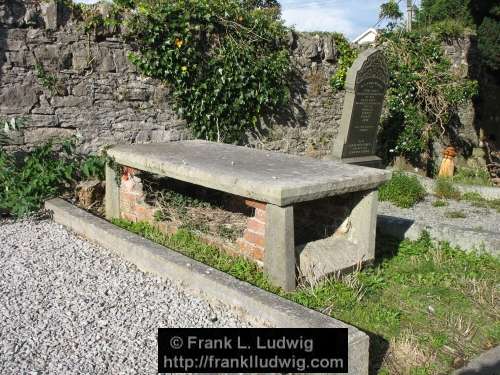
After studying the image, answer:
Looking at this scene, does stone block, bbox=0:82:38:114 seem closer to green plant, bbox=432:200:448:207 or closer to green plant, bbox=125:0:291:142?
green plant, bbox=125:0:291:142

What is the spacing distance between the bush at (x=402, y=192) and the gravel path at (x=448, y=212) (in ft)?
0.26

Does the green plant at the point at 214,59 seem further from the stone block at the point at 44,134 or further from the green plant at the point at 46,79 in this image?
the stone block at the point at 44,134

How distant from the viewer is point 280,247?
3.55 metres

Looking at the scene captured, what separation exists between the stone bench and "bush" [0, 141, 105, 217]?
2.18 feet

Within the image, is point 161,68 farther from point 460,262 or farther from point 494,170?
point 494,170

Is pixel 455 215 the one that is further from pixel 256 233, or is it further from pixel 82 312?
pixel 82 312

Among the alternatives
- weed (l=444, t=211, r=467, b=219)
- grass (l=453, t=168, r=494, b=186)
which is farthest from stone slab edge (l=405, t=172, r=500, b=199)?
weed (l=444, t=211, r=467, b=219)

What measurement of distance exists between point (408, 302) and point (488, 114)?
32.5 ft

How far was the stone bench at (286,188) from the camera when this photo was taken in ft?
11.6

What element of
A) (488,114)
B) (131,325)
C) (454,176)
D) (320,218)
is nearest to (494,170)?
(454,176)

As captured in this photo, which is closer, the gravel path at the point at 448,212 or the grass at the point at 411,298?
the grass at the point at 411,298

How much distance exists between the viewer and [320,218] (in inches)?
184

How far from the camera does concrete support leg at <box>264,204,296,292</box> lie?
3500mm

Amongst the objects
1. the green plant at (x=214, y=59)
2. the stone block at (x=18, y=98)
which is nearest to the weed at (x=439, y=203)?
the green plant at (x=214, y=59)
